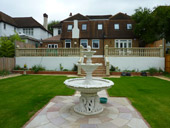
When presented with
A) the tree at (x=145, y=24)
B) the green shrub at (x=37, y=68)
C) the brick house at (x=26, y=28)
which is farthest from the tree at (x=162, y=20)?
the brick house at (x=26, y=28)

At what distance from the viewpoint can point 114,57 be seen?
16.3 m

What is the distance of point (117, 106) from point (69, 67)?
11926mm

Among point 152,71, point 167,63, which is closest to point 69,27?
point 152,71

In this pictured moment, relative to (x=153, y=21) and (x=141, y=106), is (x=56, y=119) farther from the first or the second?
(x=153, y=21)

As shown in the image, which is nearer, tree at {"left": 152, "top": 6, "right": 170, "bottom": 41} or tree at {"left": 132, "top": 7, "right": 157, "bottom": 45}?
tree at {"left": 152, "top": 6, "right": 170, "bottom": 41}

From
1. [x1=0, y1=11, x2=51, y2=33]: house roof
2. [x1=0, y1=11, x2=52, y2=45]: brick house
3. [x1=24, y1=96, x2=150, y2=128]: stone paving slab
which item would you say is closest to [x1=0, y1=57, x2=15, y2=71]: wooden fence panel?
[x1=24, y1=96, x2=150, y2=128]: stone paving slab

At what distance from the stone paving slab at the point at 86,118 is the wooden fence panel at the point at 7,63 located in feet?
39.1

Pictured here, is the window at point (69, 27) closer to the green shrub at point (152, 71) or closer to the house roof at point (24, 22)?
the house roof at point (24, 22)

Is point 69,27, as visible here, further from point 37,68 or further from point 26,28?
point 26,28

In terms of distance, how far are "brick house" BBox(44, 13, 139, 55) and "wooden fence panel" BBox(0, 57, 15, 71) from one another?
35.7ft

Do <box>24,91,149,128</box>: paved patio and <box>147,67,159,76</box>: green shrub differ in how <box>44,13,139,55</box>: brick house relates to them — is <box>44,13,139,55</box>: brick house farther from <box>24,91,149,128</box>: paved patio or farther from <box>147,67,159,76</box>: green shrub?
<box>24,91,149,128</box>: paved patio

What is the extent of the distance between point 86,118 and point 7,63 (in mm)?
14346

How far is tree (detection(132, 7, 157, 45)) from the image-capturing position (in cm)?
1906

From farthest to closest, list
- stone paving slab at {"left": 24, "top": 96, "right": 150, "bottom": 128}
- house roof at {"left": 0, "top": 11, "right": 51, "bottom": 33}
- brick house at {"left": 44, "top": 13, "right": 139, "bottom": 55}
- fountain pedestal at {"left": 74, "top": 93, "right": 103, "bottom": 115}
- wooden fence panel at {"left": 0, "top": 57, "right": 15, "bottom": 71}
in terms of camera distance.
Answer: house roof at {"left": 0, "top": 11, "right": 51, "bottom": 33}, brick house at {"left": 44, "top": 13, "right": 139, "bottom": 55}, wooden fence panel at {"left": 0, "top": 57, "right": 15, "bottom": 71}, fountain pedestal at {"left": 74, "top": 93, "right": 103, "bottom": 115}, stone paving slab at {"left": 24, "top": 96, "right": 150, "bottom": 128}
